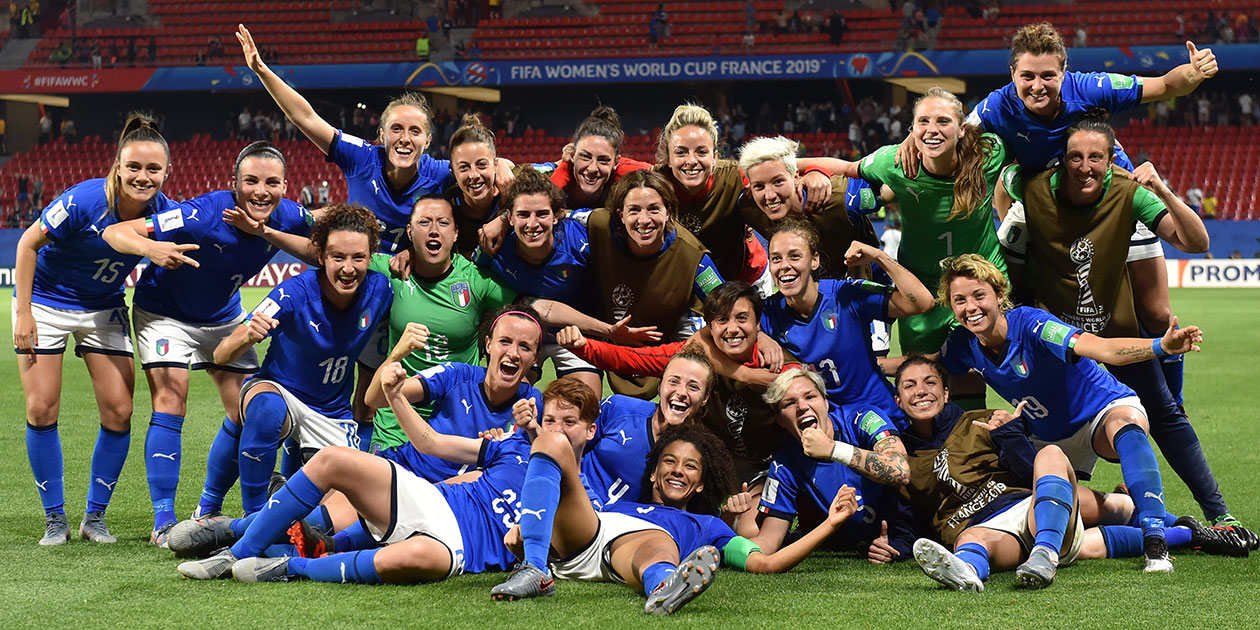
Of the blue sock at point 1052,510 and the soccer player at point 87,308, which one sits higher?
the soccer player at point 87,308

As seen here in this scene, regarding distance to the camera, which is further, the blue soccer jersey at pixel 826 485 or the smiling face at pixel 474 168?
the smiling face at pixel 474 168

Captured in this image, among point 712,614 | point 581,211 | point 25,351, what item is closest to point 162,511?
point 25,351

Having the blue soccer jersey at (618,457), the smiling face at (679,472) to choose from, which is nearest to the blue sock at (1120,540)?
the smiling face at (679,472)

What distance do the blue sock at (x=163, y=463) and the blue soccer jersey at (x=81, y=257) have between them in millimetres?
629

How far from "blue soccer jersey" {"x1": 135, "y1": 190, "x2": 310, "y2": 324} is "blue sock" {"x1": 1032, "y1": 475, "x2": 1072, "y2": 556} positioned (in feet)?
11.5

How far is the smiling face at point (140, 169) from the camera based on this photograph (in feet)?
17.6

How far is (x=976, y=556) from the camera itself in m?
4.47

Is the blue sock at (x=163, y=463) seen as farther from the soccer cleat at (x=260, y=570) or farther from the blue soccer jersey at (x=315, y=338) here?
the soccer cleat at (x=260, y=570)

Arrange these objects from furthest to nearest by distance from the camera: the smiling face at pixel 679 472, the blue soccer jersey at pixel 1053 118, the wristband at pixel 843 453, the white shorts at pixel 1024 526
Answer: the blue soccer jersey at pixel 1053 118 < the wristband at pixel 843 453 < the smiling face at pixel 679 472 < the white shorts at pixel 1024 526

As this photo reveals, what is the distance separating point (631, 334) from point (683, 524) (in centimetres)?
126

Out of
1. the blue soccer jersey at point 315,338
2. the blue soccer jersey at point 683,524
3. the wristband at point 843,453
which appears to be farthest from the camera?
the blue soccer jersey at point 315,338

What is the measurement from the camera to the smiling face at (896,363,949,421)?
16.9 feet

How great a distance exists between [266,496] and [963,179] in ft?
11.2

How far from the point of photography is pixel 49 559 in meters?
4.93
